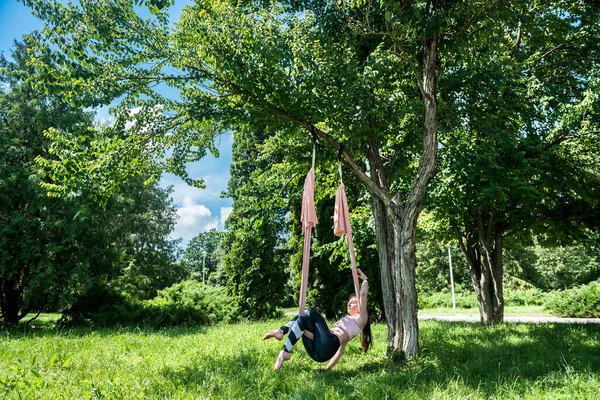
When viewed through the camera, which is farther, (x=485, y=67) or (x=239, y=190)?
(x=239, y=190)

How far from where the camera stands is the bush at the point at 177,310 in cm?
1266

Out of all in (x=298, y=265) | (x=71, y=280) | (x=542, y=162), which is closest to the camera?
(x=542, y=162)

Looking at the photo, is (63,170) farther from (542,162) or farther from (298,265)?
(298,265)

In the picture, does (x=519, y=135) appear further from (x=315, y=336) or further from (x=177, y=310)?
(x=177, y=310)

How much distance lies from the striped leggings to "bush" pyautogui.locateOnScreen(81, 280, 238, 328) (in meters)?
9.34

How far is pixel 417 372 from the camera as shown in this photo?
4.96 metres

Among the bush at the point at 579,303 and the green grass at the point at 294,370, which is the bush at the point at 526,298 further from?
the green grass at the point at 294,370

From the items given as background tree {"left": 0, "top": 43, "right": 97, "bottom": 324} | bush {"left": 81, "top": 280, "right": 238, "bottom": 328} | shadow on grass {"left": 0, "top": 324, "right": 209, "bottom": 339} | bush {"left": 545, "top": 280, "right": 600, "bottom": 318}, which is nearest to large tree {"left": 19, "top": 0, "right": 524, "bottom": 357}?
shadow on grass {"left": 0, "top": 324, "right": 209, "bottom": 339}

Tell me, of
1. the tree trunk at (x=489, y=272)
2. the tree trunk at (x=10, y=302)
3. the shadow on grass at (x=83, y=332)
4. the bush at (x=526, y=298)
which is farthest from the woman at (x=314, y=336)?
the bush at (x=526, y=298)

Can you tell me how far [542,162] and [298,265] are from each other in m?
9.69

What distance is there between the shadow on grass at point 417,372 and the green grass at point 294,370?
0.02m

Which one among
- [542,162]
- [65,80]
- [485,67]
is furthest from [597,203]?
[65,80]

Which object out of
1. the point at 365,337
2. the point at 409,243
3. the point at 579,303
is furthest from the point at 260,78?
the point at 579,303

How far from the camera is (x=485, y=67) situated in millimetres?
7039
